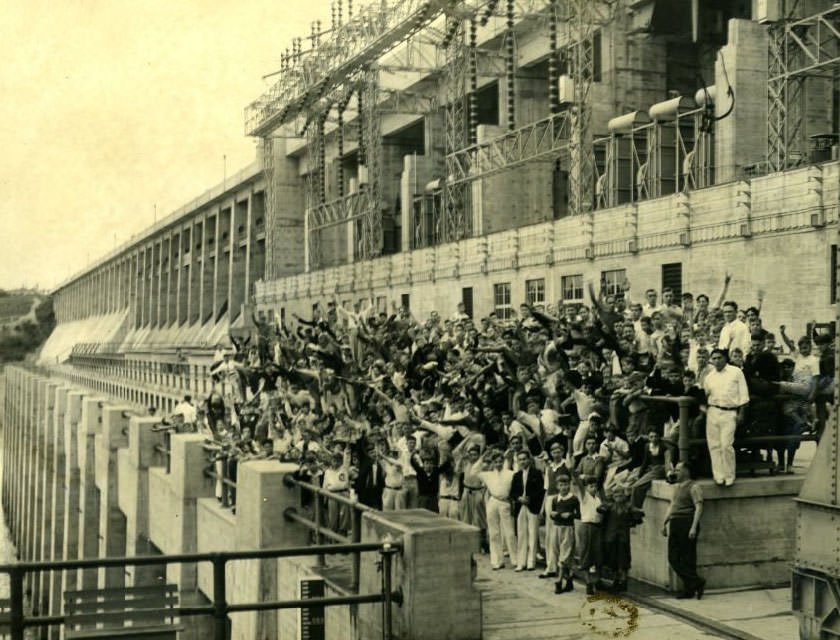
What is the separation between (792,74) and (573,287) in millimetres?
7992

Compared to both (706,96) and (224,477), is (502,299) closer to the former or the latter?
(706,96)

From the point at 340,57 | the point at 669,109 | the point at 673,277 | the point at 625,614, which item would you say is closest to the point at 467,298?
the point at 669,109

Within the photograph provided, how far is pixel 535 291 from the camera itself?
109 feet

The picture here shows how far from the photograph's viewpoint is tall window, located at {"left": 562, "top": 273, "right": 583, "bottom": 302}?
30.6 metres

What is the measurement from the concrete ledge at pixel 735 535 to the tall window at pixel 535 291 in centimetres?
2002

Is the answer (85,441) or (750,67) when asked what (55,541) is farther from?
(750,67)

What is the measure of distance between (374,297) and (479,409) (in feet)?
99.0

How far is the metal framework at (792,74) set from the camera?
2689cm

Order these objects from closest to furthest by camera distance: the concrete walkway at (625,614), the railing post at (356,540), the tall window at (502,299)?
the concrete walkway at (625,614), the railing post at (356,540), the tall window at (502,299)

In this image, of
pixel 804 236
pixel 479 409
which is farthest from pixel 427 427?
pixel 804 236

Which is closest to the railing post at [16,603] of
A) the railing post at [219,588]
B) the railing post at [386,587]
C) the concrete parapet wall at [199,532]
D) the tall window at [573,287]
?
the railing post at [219,588]

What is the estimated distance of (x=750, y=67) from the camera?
2928 centimetres

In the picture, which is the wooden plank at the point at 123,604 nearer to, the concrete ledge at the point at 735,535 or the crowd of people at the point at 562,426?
the crowd of people at the point at 562,426

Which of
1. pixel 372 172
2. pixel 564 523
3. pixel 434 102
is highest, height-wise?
pixel 434 102
